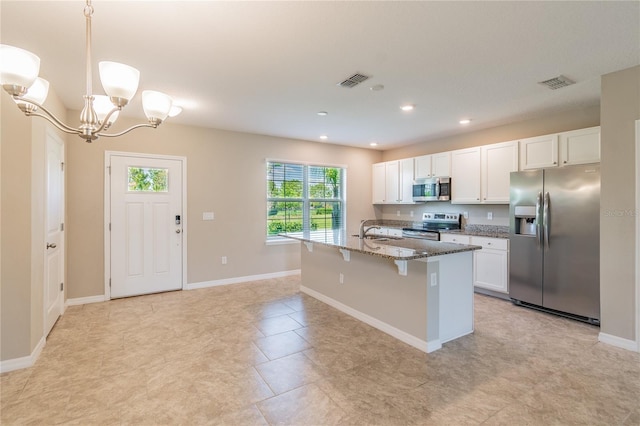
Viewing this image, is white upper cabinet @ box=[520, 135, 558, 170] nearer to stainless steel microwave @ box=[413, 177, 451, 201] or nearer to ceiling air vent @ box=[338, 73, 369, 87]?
stainless steel microwave @ box=[413, 177, 451, 201]

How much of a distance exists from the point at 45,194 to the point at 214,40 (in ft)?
7.61

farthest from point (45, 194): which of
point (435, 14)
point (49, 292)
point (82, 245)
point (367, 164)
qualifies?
point (367, 164)

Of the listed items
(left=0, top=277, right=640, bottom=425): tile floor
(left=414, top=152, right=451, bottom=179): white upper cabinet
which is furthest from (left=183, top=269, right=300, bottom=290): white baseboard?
(left=414, top=152, right=451, bottom=179): white upper cabinet

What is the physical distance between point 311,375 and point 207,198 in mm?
3571

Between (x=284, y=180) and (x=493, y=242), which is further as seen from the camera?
(x=284, y=180)

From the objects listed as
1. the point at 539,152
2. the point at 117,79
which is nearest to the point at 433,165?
the point at 539,152

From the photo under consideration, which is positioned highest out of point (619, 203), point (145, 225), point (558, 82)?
point (558, 82)

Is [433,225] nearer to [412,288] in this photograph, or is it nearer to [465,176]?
[465,176]

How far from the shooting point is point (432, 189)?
5.53 m

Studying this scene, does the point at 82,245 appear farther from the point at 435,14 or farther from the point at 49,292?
the point at 435,14

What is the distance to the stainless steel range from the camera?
205 inches

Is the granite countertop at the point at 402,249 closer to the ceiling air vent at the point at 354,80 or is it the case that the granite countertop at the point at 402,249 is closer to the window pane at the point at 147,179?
the ceiling air vent at the point at 354,80

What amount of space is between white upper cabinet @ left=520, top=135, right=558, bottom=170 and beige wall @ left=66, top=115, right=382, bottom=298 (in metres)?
3.43

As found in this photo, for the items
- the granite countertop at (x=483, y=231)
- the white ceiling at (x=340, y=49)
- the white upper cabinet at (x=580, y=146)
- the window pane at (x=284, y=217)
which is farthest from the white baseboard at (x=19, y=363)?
the white upper cabinet at (x=580, y=146)
